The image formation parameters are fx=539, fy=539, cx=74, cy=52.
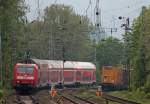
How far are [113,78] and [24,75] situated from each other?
18.3m

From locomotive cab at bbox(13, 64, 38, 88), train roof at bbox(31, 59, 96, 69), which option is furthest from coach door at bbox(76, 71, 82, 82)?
locomotive cab at bbox(13, 64, 38, 88)

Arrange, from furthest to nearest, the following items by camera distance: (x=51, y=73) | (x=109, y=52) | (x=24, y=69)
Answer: (x=109, y=52), (x=51, y=73), (x=24, y=69)

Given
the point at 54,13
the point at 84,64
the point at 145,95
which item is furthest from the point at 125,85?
the point at 54,13

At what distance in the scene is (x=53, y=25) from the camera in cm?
8388

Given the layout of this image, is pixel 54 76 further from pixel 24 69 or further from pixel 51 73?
pixel 24 69

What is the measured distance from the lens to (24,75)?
48.2m

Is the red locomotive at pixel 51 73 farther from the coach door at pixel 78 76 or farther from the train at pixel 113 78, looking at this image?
the train at pixel 113 78

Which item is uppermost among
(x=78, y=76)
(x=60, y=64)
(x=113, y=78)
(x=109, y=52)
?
(x=109, y=52)

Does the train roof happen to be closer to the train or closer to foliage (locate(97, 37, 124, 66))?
the train

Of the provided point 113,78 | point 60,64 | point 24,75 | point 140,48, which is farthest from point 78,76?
→ point 24,75

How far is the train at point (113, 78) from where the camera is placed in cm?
6419

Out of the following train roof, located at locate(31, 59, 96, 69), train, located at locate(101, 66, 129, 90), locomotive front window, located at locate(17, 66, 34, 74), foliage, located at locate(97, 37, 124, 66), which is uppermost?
foliage, located at locate(97, 37, 124, 66)

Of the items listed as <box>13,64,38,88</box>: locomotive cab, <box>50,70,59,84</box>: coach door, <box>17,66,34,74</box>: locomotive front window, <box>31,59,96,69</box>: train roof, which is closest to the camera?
<box>13,64,38,88</box>: locomotive cab

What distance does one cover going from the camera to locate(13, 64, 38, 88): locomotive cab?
47491mm
